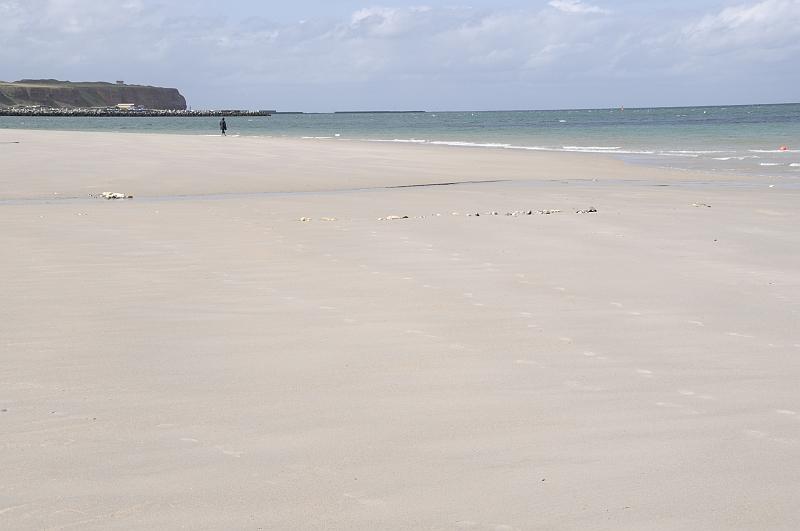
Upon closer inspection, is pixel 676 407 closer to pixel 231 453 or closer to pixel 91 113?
pixel 231 453

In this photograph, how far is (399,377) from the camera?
5.05 meters

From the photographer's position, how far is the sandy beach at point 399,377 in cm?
349

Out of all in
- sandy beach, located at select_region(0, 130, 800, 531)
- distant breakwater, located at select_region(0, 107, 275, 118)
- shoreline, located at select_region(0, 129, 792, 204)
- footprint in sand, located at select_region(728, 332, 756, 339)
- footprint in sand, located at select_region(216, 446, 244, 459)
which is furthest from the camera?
distant breakwater, located at select_region(0, 107, 275, 118)

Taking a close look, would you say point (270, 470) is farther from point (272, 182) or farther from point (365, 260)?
point (272, 182)

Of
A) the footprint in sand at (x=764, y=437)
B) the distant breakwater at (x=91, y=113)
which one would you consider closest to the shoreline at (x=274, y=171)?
the footprint in sand at (x=764, y=437)

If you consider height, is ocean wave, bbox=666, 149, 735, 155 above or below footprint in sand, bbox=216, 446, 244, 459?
above

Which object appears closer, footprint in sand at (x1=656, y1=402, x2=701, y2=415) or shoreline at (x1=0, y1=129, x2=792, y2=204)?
footprint in sand at (x1=656, y1=402, x2=701, y2=415)

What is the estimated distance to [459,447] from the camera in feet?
13.2

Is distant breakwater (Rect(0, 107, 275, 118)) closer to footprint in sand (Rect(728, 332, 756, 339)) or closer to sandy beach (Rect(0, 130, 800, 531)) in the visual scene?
sandy beach (Rect(0, 130, 800, 531))

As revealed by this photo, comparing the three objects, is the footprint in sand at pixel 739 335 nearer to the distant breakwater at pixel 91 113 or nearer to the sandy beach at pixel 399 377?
the sandy beach at pixel 399 377

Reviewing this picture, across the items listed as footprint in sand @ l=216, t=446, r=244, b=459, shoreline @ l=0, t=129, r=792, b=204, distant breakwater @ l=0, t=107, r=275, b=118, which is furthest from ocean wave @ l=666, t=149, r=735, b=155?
distant breakwater @ l=0, t=107, r=275, b=118

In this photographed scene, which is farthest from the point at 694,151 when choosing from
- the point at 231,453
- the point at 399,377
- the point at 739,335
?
the point at 231,453

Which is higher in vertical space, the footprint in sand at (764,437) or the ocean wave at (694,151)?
the ocean wave at (694,151)

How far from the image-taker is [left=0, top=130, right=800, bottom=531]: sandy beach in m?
3.49
